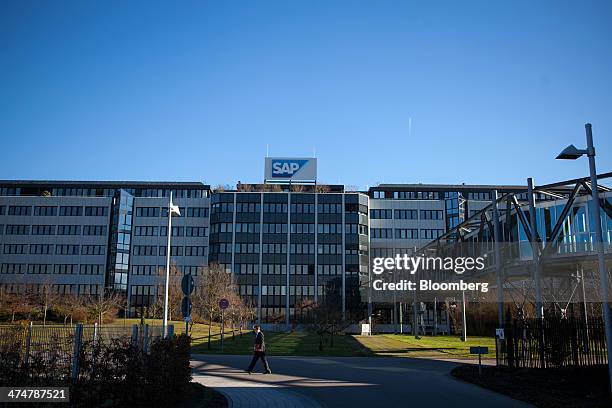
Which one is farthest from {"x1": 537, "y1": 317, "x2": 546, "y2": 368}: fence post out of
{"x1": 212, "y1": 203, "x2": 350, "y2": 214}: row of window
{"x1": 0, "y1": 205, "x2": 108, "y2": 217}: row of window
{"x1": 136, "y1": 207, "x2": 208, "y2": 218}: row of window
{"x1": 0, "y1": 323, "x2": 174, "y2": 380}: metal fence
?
{"x1": 0, "y1": 205, "x2": 108, "y2": 217}: row of window

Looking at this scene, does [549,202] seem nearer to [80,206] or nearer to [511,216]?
[511,216]

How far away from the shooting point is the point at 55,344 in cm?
968

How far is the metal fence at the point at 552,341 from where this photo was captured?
21.2 m

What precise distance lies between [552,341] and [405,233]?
69282 mm

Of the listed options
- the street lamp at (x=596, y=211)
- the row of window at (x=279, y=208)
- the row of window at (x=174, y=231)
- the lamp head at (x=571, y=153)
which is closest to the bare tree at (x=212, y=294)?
the row of window at (x=279, y=208)

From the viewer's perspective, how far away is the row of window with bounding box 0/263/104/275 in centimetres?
8494

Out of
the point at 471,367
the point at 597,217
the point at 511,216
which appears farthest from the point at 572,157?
the point at 511,216

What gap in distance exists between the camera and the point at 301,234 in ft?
280

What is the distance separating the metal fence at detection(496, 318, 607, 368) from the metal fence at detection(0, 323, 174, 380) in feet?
52.1

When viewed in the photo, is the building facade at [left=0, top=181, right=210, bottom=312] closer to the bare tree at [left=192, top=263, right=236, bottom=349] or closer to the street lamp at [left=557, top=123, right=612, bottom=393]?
the bare tree at [left=192, top=263, right=236, bottom=349]

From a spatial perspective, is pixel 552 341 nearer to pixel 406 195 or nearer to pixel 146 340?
pixel 146 340

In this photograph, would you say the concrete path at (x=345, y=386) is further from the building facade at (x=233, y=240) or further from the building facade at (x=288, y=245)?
the building facade at (x=288, y=245)

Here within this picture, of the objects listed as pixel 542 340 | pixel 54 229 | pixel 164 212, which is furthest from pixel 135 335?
pixel 54 229

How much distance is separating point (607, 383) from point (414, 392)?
627 centimetres
